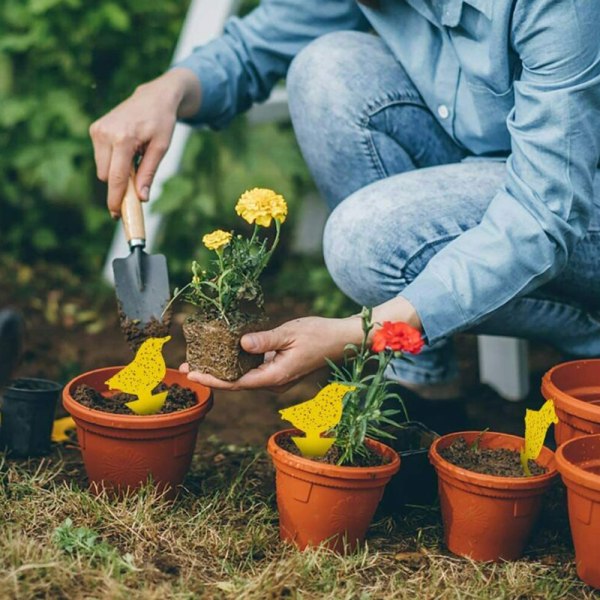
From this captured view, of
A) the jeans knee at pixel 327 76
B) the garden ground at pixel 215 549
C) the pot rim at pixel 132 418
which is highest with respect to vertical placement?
the jeans knee at pixel 327 76

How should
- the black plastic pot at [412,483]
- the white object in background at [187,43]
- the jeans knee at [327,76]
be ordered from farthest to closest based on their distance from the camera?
1. the white object in background at [187,43]
2. the jeans knee at [327,76]
3. the black plastic pot at [412,483]

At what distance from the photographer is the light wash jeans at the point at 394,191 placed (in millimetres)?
2062

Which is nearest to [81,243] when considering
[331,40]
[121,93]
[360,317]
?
[121,93]

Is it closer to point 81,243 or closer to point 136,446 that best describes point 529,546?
point 136,446

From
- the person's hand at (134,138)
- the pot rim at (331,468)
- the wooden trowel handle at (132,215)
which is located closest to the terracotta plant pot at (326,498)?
the pot rim at (331,468)

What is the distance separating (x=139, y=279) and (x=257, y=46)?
698mm

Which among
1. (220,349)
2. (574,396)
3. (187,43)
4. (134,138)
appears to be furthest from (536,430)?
(187,43)

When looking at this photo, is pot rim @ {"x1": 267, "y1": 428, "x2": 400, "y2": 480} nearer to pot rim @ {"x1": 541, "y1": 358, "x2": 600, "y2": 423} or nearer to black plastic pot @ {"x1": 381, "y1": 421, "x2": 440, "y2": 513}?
black plastic pot @ {"x1": 381, "y1": 421, "x2": 440, "y2": 513}

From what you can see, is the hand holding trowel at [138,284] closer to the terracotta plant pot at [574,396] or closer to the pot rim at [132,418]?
the pot rim at [132,418]

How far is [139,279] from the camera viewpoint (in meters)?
2.12

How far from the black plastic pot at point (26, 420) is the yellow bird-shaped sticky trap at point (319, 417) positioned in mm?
628

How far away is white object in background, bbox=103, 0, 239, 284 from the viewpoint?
3.18 m

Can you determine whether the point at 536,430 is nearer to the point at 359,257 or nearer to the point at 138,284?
the point at 359,257

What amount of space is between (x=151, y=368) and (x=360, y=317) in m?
0.41
